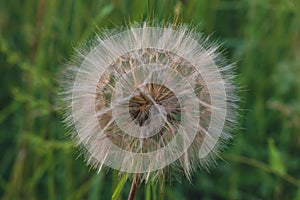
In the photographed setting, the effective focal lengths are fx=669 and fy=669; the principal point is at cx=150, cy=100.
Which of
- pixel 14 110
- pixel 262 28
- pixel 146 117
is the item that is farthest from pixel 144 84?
pixel 262 28

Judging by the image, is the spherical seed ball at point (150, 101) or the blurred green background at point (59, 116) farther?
the blurred green background at point (59, 116)

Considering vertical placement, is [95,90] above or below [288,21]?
below

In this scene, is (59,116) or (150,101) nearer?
(150,101)

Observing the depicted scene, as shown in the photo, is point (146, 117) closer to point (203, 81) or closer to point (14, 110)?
point (203, 81)

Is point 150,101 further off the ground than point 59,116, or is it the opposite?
point 59,116

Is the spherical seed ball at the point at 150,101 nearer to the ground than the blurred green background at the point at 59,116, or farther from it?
nearer to the ground
